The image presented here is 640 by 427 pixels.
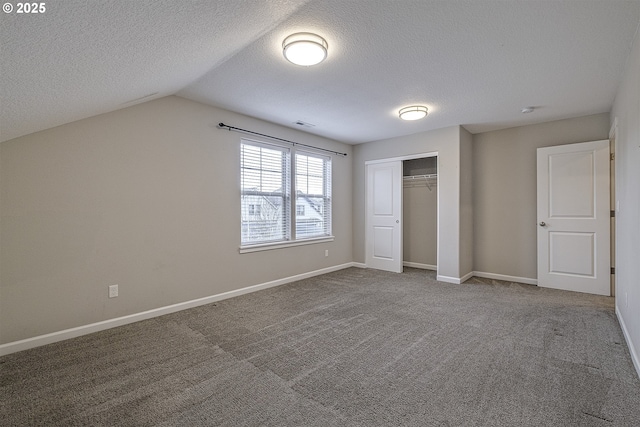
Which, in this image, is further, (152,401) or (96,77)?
(96,77)

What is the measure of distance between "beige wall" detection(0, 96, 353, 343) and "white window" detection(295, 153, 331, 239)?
1055 millimetres

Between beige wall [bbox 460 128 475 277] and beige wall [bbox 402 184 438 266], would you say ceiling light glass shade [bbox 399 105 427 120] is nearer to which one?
beige wall [bbox 460 128 475 277]

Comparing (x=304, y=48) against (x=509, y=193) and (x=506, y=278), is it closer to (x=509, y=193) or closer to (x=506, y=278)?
(x=509, y=193)

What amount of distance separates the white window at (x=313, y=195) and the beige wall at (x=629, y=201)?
3.90 meters

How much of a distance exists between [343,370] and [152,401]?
4.14 ft

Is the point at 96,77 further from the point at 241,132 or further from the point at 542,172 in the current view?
the point at 542,172

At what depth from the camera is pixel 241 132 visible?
416cm

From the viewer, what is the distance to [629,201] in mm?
2533

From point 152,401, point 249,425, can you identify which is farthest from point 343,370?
point 152,401

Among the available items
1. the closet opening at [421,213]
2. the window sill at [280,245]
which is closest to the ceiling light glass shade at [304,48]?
the window sill at [280,245]

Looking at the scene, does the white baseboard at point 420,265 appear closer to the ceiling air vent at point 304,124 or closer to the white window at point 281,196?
the white window at point 281,196

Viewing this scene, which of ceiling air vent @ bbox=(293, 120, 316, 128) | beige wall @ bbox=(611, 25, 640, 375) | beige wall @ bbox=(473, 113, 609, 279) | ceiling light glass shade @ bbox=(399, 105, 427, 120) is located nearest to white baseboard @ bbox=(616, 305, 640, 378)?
beige wall @ bbox=(611, 25, 640, 375)

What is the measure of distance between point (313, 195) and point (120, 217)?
9.82 ft

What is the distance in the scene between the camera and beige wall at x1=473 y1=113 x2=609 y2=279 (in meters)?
4.60
